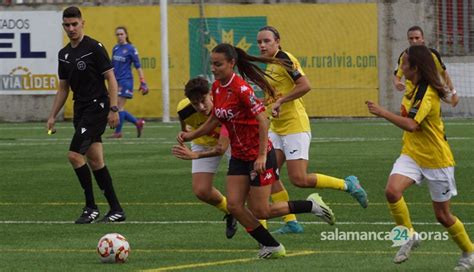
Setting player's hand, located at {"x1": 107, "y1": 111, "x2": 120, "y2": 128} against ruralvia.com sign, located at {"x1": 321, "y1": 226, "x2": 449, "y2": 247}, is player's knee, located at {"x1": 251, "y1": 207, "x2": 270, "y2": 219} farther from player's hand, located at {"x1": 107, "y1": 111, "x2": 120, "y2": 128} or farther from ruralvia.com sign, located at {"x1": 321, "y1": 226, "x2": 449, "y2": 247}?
player's hand, located at {"x1": 107, "y1": 111, "x2": 120, "y2": 128}

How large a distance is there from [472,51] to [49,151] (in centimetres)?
1253

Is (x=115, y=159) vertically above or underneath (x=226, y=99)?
underneath

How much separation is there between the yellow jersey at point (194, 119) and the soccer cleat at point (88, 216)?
1849mm

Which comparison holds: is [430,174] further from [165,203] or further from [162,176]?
[162,176]

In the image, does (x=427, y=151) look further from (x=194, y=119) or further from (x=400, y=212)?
(x=194, y=119)

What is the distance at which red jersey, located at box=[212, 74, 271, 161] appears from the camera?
10828 mm

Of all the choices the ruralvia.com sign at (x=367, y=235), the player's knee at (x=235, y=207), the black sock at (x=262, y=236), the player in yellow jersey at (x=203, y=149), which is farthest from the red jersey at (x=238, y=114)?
the ruralvia.com sign at (x=367, y=235)

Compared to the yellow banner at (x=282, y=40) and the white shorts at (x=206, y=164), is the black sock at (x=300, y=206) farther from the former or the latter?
the yellow banner at (x=282, y=40)

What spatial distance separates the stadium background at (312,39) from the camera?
106ft

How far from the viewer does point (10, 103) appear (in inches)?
1332

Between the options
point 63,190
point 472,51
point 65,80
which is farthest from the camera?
point 472,51

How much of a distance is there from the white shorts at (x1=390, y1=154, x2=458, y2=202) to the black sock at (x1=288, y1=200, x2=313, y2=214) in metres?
1.27

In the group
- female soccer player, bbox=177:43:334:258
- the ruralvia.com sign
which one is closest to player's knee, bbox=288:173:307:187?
the ruralvia.com sign

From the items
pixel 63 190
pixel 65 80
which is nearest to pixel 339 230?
pixel 65 80
